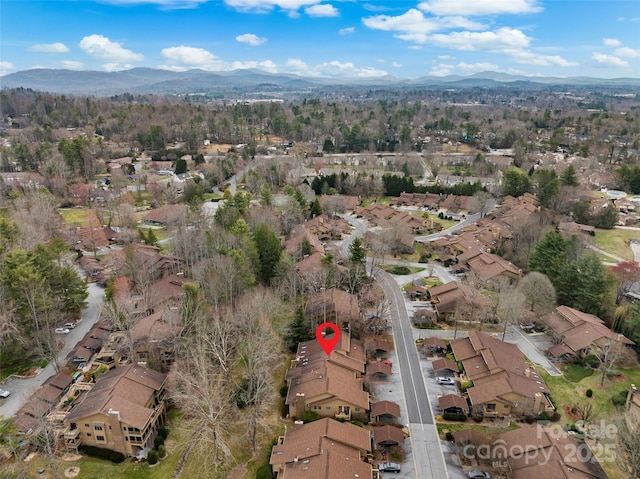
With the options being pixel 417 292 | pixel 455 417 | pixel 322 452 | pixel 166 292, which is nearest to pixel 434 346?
pixel 455 417

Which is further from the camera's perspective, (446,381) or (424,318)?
(424,318)

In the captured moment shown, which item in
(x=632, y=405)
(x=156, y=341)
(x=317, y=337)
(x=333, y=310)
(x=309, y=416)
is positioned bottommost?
(x=309, y=416)

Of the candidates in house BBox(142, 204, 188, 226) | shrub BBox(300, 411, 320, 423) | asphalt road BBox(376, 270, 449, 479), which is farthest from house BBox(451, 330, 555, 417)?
house BBox(142, 204, 188, 226)

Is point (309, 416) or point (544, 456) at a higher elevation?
point (544, 456)

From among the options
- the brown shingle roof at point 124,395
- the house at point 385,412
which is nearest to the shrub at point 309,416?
the house at point 385,412

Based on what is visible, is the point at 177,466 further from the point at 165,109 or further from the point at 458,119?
the point at 458,119

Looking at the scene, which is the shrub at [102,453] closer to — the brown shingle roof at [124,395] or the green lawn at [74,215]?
the brown shingle roof at [124,395]

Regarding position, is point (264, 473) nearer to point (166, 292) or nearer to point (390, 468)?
point (390, 468)

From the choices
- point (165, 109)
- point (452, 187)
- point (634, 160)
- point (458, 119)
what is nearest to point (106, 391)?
point (452, 187)
